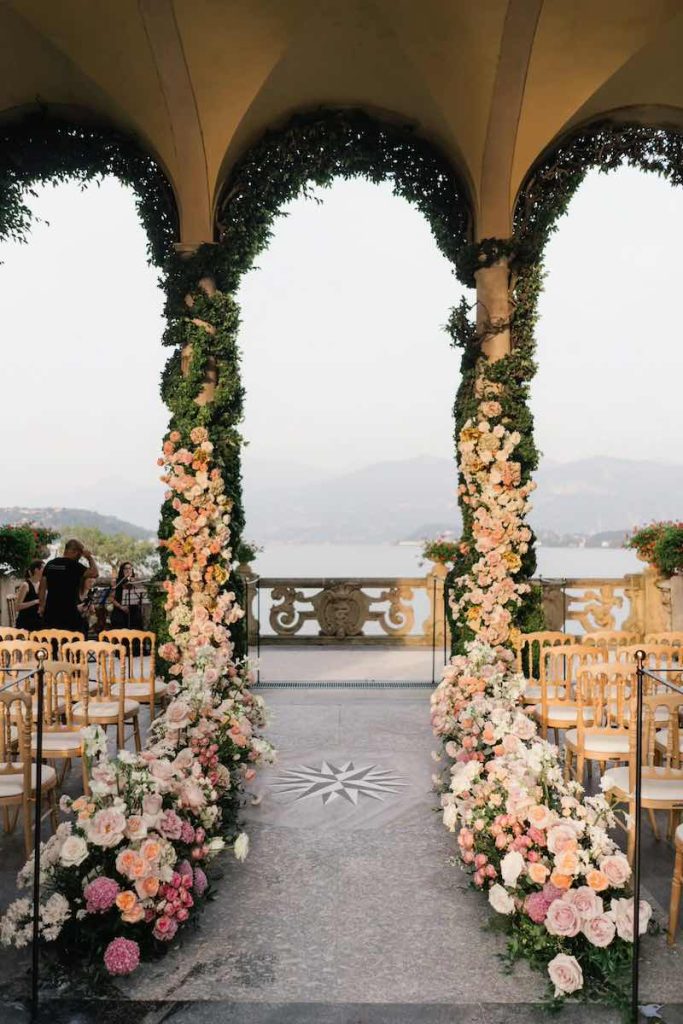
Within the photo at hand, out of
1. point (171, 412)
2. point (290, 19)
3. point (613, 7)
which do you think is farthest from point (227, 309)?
point (613, 7)

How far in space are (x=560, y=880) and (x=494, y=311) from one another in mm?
5396

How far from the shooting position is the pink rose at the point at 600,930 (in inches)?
117

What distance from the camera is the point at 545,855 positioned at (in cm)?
331

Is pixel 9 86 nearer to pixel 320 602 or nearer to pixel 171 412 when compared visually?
pixel 171 412

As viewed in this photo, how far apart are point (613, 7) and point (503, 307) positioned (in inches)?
96.8

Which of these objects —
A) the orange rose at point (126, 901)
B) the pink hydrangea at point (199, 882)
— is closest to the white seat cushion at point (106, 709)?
the pink hydrangea at point (199, 882)

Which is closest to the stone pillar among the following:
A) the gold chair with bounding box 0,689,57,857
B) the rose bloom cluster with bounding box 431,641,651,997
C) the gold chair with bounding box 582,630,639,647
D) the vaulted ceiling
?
the vaulted ceiling

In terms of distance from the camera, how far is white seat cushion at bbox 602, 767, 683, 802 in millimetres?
3746

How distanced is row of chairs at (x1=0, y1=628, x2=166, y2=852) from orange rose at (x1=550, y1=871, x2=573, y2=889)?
7.45ft

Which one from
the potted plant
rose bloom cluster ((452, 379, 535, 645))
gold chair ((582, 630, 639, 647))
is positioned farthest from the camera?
the potted plant

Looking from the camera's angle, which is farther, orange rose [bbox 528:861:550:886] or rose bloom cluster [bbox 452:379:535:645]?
rose bloom cluster [bbox 452:379:535:645]

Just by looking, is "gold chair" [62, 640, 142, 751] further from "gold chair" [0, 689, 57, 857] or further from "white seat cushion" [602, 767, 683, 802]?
"white seat cushion" [602, 767, 683, 802]

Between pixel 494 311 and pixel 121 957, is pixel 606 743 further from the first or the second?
pixel 494 311

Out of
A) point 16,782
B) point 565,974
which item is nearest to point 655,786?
point 565,974
